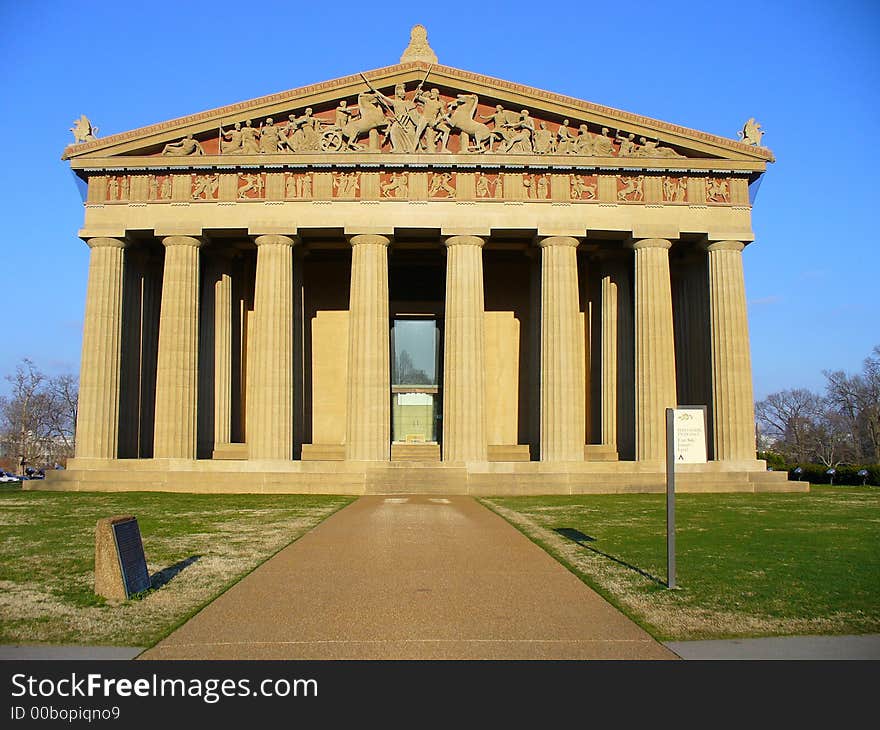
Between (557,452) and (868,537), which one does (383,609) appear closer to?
(868,537)

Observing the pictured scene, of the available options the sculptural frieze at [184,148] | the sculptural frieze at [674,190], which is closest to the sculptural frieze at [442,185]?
the sculptural frieze at [674,190]

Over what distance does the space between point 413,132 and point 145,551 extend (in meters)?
26.9

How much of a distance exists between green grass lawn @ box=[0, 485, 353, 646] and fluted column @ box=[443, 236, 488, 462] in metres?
8.51

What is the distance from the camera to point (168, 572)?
13352mm

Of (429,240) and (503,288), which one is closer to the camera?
(429,240)

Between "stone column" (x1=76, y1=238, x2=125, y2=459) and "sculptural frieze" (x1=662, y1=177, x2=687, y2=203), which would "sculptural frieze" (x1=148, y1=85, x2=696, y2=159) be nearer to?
"sculptural frieze" (x1=662, y1=177, x2=687, y2=203)

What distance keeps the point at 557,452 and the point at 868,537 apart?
63.4 ft

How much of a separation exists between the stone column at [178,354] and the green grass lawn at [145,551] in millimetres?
7402

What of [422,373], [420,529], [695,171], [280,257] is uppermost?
[695,171]

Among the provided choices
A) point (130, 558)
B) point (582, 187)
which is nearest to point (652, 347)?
point (582, 187)

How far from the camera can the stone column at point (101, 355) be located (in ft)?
121

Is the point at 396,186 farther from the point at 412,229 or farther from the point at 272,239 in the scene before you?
the point at 272,239
